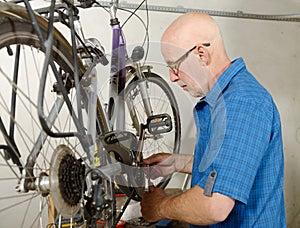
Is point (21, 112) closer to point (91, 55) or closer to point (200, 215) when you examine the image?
point (91, 55)

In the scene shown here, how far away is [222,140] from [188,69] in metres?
0.26

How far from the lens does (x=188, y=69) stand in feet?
3.73

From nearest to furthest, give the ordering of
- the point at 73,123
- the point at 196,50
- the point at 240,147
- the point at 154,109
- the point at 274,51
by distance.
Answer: the point at 240,147
the point at 196,50
the point at 73,123
the point at 154,109
the point at 274,51

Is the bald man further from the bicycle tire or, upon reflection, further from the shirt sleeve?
the bicycle tire

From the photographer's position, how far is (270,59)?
2.39 m

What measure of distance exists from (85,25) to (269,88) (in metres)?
1.21

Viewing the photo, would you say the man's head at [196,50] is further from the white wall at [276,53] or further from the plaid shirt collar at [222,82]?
the white wall at [276,53]

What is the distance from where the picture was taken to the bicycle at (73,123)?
89cm

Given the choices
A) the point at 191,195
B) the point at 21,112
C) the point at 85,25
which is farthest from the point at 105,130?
the point at 85,25

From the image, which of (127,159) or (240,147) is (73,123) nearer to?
(127,159)

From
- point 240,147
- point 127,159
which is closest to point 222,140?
point 240,147

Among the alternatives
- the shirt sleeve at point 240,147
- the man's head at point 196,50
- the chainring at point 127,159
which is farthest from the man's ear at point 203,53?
the chainring at point 127,159

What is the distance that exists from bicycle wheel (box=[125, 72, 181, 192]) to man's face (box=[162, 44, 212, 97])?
1.59 feet

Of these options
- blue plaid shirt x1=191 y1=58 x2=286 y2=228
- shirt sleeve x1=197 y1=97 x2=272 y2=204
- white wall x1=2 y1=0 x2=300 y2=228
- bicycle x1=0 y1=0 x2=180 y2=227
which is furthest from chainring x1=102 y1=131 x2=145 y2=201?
white wall x1=2 y1=0 x2=300 y2=228
